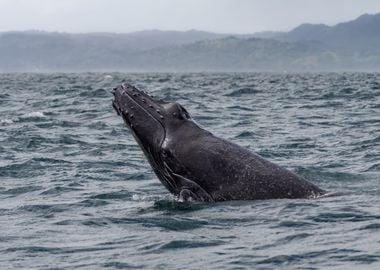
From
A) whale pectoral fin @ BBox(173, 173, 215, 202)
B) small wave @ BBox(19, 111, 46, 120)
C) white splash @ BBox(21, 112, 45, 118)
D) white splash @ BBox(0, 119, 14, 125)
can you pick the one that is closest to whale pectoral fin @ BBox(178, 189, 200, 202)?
whale pectoral fin @ BBox(173, 173, 215, 202)

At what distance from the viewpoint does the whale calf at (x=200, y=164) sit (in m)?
10.9

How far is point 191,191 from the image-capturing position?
438 inches

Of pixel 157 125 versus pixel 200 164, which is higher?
pixel 157 125

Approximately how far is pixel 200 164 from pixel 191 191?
0.41 meters

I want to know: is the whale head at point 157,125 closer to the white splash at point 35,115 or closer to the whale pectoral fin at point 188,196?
the whale pectoral fin at point 188,196

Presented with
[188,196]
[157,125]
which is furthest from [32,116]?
[188,196]

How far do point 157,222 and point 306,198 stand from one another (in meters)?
2.07

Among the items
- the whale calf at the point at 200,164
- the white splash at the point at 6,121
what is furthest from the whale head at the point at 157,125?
the white splash at the point at 6,121

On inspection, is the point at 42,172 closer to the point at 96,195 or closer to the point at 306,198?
the point at 96,195

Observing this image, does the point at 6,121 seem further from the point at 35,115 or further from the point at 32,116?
the point at 35,115

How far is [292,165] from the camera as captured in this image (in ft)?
52.9

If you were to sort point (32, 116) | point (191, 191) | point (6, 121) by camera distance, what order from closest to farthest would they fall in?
point (191, 191) < point (6, 121) < point (32, 116)

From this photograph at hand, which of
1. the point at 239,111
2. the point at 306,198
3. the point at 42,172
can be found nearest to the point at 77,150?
the point at 42,172

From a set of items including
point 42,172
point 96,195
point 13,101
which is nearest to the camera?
point 96,195
